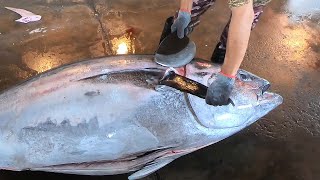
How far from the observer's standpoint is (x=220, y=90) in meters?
2.37

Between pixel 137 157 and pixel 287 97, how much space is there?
1471 millimetres

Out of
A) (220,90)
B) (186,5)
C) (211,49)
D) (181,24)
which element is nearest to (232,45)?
(220,90)

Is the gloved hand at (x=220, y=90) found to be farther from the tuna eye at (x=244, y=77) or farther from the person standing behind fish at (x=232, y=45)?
the tuna eye at (x=244, y=77)

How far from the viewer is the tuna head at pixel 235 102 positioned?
2.44 meters

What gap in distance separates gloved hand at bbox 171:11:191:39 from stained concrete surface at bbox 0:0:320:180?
31.0 inches

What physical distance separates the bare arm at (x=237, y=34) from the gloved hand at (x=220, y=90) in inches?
1.7

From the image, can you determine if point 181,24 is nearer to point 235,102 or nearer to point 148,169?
point 235,102

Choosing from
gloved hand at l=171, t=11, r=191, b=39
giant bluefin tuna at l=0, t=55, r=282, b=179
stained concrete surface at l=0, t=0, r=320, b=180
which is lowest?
stained concrete surface at l=0, t=0, r=320, b=180

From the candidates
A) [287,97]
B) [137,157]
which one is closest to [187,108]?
[137,157]

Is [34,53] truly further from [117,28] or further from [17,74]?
[117,28]

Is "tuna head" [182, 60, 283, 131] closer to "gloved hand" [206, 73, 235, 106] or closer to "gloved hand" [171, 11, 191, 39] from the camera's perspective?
"gloved hand" [206, 73, 235, 106]

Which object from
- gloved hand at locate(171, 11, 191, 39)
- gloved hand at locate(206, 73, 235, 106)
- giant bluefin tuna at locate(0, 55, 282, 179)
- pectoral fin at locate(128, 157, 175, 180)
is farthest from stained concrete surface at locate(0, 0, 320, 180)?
gloved hand at locate(171, 11, 191, 39)

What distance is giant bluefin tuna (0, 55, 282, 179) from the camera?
2377 millimetres

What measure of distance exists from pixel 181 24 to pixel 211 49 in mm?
1088
